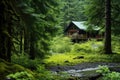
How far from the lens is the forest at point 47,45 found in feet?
27.2

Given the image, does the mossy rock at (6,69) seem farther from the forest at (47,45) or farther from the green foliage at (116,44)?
the green foliage at (116,44)

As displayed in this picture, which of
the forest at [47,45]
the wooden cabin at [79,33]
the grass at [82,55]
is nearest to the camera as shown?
the forest at [47,45]

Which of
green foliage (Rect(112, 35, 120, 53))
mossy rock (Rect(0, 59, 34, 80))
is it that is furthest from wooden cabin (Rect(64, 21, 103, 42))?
mossy rock (Rect(0, 59, 34, 80))

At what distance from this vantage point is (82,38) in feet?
167

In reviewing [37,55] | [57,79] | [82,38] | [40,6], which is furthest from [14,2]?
[82,38]

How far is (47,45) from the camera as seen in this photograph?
744 inches

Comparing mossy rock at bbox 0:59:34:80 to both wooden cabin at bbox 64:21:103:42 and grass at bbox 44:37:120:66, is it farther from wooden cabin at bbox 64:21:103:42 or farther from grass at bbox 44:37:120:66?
wooden cabin at bbox 64:21:103:42

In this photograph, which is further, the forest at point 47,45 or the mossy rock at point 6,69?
the forest at point 47,45

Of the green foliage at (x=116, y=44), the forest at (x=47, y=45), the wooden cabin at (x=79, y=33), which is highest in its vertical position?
the forest at (x=47, y=45)

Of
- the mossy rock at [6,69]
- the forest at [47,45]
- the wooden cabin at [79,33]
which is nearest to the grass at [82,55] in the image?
the forest at [47,45]

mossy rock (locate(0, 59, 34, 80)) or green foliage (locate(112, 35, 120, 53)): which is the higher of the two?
mossy rock (locate(0, 59, 34, 80))

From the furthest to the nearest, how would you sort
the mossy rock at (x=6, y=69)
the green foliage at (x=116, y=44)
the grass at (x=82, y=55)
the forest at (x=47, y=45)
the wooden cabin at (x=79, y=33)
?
the wooden cabin at (x=79, y=33)
the green foliage at (x=116, y=44)
the grass at (x=82, y=55)
the forest at (x=47, y=45)
the mossy rock at (x=6, y=69)

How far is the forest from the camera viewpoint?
8305 mm

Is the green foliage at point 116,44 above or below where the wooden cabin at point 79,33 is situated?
above
